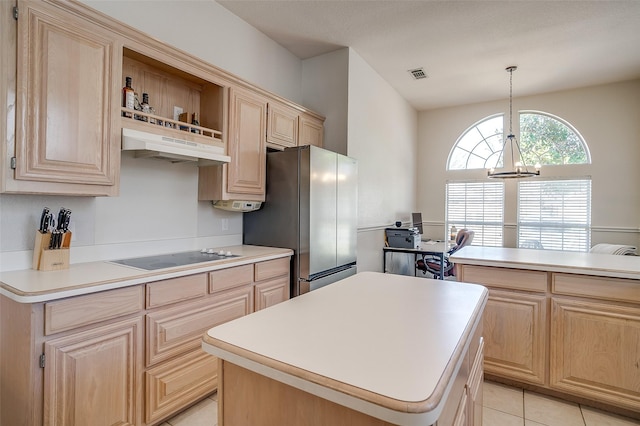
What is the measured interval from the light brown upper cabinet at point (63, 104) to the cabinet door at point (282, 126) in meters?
1.32

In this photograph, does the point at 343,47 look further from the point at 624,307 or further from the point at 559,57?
the point at 624,307

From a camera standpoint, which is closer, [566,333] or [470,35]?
[566,333]

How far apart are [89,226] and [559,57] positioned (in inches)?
203

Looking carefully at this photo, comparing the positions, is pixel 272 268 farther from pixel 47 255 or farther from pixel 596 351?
pixel 596 351

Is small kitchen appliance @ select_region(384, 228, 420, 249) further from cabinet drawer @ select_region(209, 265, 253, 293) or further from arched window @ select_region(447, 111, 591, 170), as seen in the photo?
cabinet drawer @ select_region(209, 265, 253, 293)

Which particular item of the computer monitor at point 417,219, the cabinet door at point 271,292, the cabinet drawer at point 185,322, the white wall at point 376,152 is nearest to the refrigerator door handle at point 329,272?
the cabinet door at point 271,292

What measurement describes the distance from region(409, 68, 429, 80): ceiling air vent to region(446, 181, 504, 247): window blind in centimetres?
221

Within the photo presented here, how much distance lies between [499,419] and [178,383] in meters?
1.99

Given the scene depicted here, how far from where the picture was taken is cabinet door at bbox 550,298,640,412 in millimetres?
1967

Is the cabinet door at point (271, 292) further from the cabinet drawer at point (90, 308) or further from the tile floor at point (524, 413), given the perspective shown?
the cabinet drawer at point (90, 308)

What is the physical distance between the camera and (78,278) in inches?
61.8

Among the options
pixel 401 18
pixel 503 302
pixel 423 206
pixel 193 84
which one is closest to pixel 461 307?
pixel 503 302

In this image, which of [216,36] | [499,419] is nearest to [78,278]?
[216,36]

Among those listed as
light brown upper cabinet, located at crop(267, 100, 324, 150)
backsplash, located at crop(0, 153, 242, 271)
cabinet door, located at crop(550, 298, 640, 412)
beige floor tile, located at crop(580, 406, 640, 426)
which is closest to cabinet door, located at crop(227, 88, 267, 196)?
light brown upper cabinet, located at crop(267, 100, 324, 150)
